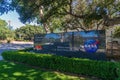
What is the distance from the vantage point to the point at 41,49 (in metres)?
16.3

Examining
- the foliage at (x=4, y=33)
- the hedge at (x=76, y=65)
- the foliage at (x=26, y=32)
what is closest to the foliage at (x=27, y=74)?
the hedge at (x=76, y=65)

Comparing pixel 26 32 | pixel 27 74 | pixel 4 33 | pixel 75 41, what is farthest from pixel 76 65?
pixel 26 32

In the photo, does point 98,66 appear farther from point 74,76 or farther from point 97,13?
point 97,13

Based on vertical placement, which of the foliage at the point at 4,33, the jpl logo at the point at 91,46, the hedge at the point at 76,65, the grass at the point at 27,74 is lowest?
the grass at the point at 27,74

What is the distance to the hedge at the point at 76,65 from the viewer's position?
995 cm

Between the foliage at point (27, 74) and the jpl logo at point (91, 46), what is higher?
the jpl logo at point (91, 46)

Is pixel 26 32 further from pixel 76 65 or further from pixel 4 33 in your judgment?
pixel 76 65

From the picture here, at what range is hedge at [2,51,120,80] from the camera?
9.95 m

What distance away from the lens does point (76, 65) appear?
1145 cm

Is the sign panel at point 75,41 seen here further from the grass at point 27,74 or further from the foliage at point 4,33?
the foliage at point 4,33

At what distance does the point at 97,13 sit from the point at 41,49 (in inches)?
171

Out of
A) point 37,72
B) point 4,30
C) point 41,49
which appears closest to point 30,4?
point 41,49

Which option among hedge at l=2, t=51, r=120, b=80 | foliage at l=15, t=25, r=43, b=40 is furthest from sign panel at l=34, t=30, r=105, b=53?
foliage at l=15, t=25, r=43, b=40

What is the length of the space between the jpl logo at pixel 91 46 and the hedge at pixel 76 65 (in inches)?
51.0
